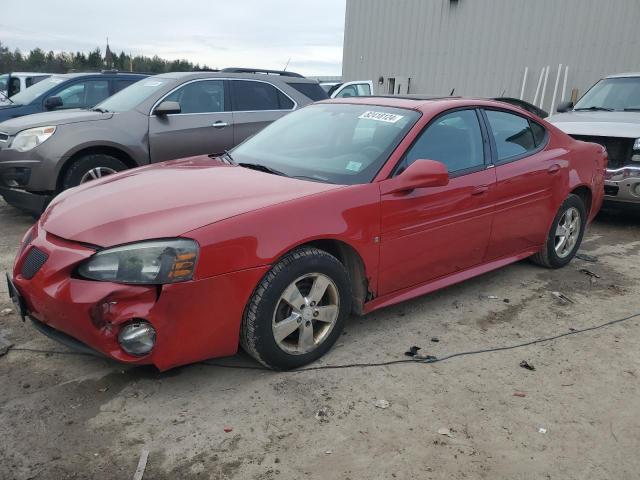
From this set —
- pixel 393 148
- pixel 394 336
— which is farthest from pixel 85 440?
pixel 393 148

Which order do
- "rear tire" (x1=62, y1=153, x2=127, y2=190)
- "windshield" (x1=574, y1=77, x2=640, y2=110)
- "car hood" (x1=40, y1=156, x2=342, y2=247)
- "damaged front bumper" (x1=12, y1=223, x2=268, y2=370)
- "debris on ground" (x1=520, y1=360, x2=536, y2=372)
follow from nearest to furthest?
"damaged front bumper" (x1=12, y1=223, x2=268, y2=370) < "car hood" (x1=40, y1=156, x2=342, y2=247) < "debris on ground" (x1=520, y1=360, x2=536, y2=372) < "rear tire" (x1=62, y1=153, x2=127, y2=190) < "windshield" (x1=574, y1=77, x2=640, y2=110)

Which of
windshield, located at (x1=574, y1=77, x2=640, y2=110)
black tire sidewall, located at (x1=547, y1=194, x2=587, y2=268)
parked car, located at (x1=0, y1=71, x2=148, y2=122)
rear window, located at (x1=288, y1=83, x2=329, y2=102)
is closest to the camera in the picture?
black tire sidewall, located at (x1=547, y1=194, x2=587, y2=268)

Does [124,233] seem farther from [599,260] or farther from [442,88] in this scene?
[442,88]

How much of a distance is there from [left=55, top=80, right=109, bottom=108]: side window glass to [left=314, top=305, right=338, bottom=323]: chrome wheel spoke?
287 inches

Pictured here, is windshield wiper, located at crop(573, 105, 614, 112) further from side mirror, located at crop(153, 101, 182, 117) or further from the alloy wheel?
the alloy wheel

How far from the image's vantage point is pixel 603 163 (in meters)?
5.12

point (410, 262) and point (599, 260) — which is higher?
point (410, 262)

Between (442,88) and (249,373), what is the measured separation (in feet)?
49.4

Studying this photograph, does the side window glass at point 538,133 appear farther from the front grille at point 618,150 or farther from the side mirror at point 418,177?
the front grille at point 618,150

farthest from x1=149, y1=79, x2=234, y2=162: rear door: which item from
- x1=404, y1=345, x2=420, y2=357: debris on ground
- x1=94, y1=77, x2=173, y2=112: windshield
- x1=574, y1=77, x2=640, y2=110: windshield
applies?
x1=574, y1=77, x2=640, y2=110: windshield

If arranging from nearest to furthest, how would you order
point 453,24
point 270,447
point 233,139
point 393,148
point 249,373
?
point 270,447 → point 249,373 → point 393,148 → point 233,139 → point 453,24

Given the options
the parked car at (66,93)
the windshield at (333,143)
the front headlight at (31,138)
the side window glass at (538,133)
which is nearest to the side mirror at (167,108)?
the front headlight at (31,138)

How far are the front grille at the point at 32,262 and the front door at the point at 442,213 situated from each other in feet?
6.08

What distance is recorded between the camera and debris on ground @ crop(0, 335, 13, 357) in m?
3.20
